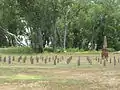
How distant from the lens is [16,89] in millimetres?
14727

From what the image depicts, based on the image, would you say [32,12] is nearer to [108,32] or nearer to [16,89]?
[108,32]

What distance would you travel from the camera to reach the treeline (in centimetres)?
5275

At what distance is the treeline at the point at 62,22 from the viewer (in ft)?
173

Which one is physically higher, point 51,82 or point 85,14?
point 85,14

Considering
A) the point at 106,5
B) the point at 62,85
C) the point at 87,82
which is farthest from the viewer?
the point at 106,5

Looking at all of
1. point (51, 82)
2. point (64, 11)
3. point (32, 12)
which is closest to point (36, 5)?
point (32, 12)

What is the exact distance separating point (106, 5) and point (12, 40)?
1984 centimetres

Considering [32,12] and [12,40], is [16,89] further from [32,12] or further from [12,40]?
[12,40]

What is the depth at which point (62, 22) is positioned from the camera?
202 feet

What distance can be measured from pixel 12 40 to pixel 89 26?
16.5 meters

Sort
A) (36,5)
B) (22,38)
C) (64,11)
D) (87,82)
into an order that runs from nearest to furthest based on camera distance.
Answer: (87,82) < (36,5) < (64,11) < (22,38)

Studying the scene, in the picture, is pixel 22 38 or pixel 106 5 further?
pixel 22 38

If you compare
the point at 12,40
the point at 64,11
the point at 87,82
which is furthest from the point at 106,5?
the point at 87,82

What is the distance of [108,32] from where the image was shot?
6519 cm
